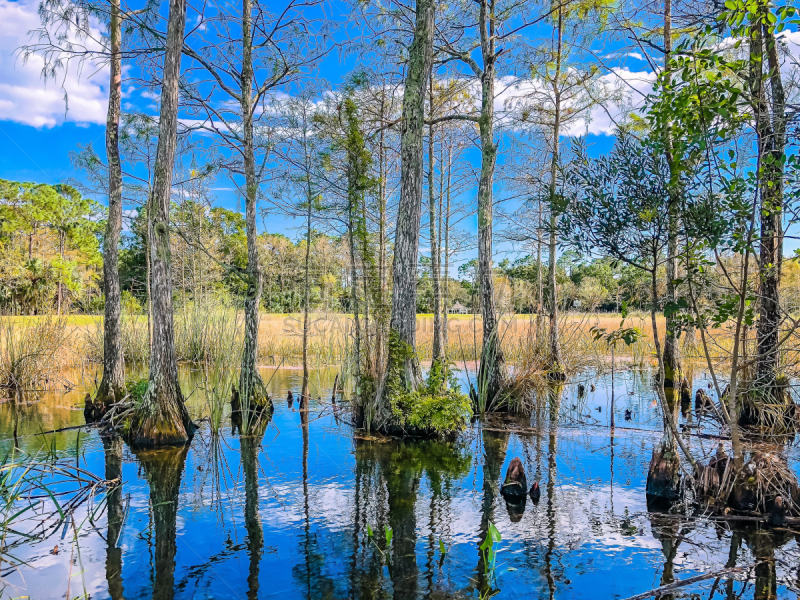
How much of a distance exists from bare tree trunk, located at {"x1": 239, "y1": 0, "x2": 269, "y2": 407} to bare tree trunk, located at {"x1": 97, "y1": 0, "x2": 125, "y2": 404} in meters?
2.19

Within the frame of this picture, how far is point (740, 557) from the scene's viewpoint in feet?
13.4

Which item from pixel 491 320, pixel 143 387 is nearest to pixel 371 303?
pixel 491 320

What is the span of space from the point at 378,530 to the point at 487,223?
6871 mm

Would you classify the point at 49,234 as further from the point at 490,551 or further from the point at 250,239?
the point at 490,551

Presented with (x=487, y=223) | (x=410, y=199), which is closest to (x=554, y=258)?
(x=487, y=223)

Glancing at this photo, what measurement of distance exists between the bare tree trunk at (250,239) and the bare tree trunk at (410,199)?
8.20 feet

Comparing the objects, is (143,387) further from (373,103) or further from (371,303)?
(373,103)

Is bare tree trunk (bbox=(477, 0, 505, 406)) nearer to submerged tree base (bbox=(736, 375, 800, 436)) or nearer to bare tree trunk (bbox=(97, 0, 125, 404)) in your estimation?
submerged tree base (bbox=(736, 375, 800, 436))

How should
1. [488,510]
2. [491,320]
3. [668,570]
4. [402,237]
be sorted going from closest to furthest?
[668,570] < [488,510] < [402,237] < [491,320]

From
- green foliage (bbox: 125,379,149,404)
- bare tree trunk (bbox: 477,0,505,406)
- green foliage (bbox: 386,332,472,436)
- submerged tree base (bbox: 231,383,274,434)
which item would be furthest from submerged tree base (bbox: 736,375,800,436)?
green foliage (bbox: 125,379,149,404)

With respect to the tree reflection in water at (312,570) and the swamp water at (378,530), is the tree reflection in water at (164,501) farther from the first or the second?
the tree reflection in water at (312,570)

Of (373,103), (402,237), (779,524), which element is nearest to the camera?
(779,524)

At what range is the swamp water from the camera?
12.3ft

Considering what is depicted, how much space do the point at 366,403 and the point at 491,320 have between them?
3.08 meters
